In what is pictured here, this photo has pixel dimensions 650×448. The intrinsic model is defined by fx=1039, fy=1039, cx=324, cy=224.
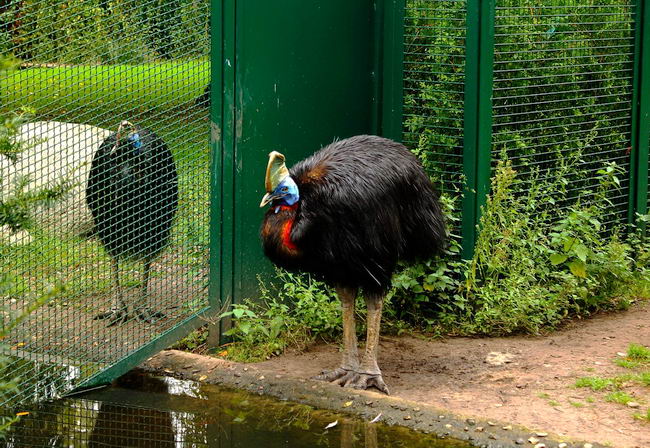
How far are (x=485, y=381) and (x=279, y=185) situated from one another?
164 centimetres

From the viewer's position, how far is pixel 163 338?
20.3 feet

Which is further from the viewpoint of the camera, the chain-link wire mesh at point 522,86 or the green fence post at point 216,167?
the chain-link wire mesh at point 522,86

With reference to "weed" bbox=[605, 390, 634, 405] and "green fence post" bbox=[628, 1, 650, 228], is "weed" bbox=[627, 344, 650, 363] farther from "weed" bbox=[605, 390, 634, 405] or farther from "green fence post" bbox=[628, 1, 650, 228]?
"green fence post" bbox=[628, 1, 650, 228]

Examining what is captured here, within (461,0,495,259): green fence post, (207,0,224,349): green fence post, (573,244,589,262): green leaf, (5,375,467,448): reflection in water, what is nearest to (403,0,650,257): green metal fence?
(461,0,495,259): green fence post

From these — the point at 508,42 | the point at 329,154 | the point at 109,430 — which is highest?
the point at 508,42

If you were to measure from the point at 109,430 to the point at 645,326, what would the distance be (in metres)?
3.55

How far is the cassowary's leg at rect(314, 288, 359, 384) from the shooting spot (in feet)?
19.1

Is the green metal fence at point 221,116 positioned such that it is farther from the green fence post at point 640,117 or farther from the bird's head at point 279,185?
the bird's head at point 279,185

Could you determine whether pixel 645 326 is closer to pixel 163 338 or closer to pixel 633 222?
pixel 633 222

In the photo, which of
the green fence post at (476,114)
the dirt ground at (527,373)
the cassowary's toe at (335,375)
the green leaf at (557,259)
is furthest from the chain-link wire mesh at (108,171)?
the green leaf at (557,259)

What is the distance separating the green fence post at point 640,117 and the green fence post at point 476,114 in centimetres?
160

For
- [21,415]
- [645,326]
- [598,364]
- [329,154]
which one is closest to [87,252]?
[21,415]

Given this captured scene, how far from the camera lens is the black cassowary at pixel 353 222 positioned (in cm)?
539

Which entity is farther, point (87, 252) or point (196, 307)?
point (196, 307)
